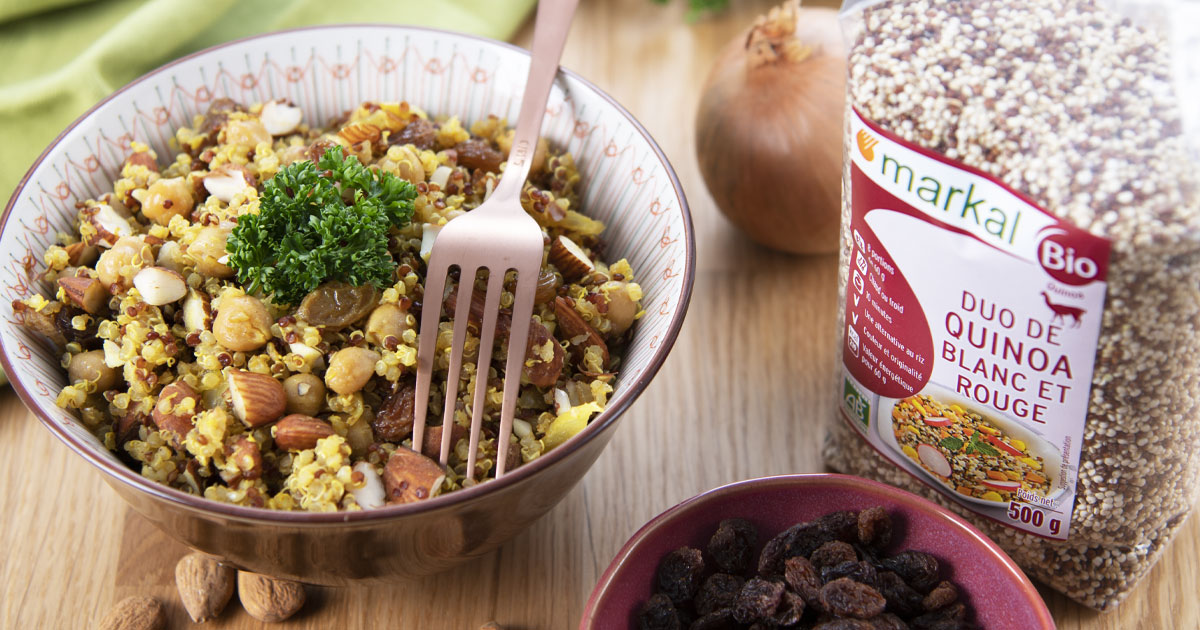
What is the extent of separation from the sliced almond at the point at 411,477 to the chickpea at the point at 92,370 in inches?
15.5

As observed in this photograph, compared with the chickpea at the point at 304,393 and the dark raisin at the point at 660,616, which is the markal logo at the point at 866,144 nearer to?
the dark raisin at the point at 660,616

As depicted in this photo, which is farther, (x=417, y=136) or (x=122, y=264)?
(x=417, y=136)

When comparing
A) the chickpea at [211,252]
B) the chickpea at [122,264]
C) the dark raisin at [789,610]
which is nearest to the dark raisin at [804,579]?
the dark raisin at [789,610]

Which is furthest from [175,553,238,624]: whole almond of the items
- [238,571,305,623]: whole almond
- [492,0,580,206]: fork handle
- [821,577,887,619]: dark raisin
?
[821,577,887,619]: dark raisin

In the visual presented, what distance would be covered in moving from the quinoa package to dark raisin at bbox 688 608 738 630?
350mm

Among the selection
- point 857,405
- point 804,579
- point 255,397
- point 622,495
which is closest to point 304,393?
point 255,397

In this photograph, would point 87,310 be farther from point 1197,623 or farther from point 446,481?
point 1197,623

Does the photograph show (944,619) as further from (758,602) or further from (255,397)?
(255,397)

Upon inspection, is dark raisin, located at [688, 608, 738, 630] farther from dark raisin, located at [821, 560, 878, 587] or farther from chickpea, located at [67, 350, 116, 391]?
chickpea, located at [67, 350, 116, 391]

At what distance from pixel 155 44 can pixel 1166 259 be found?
1640 millimetres

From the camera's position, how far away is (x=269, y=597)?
132 cm

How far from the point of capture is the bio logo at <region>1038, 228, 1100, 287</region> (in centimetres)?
103

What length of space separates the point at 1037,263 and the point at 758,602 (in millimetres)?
479

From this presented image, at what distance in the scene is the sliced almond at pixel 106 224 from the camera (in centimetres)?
138
